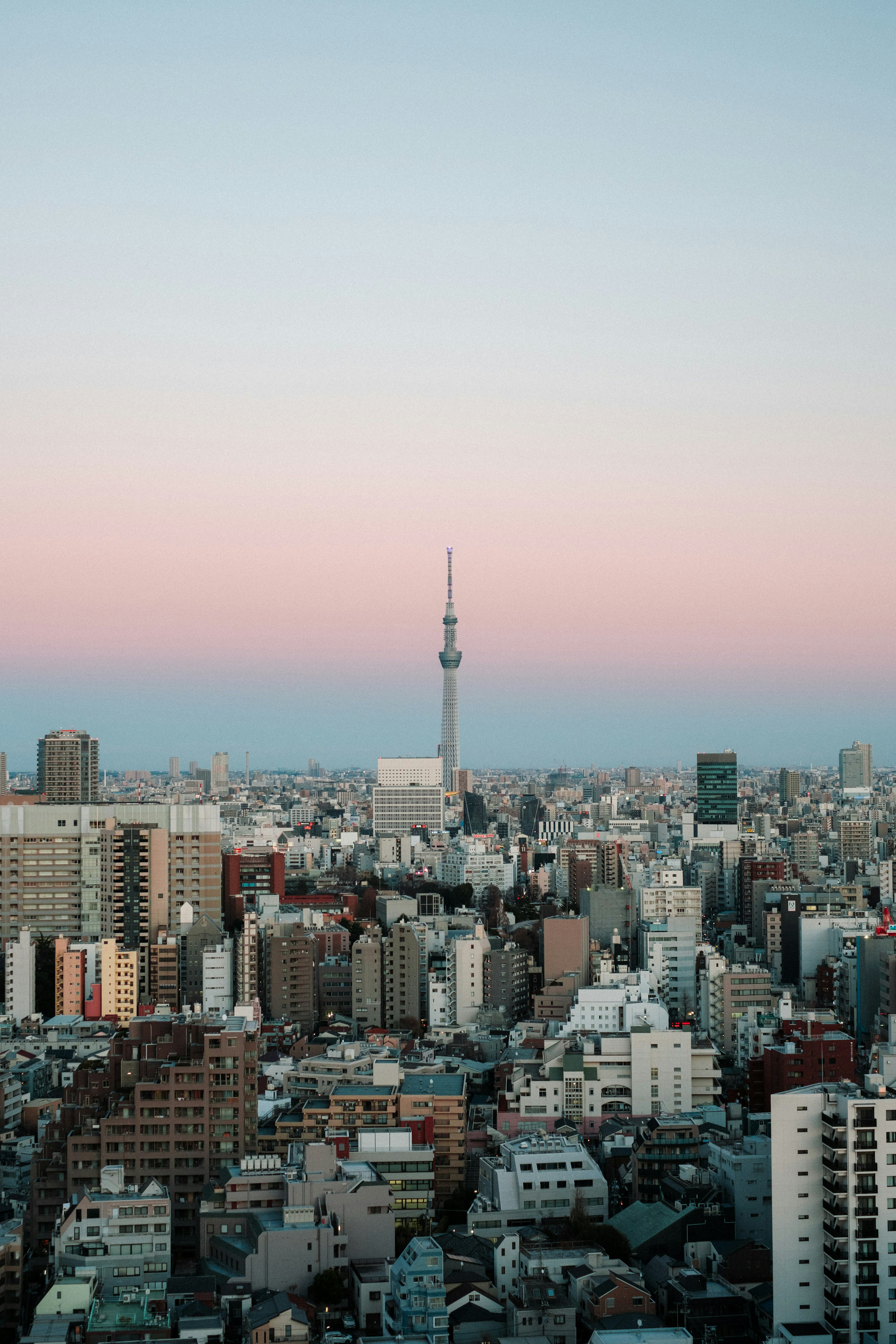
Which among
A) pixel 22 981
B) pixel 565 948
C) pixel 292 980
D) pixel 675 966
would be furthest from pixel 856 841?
pixel 22 981

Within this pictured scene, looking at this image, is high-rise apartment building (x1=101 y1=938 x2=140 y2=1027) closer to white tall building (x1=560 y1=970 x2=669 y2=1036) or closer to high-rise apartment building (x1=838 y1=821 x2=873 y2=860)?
white tall building (x1=560 y1=970 x2=669 y2=1036)

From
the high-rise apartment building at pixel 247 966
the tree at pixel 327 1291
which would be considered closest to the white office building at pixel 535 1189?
the tree at pixel 327 1291

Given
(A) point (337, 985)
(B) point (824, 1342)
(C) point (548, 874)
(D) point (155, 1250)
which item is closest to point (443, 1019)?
(A) point (337, 985)

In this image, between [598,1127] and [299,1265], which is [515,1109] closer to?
[598,1127]

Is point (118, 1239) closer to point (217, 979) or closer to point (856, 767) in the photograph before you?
point (217, 979)

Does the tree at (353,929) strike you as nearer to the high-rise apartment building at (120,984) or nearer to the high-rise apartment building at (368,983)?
the high-rise apartment building at (368,983)

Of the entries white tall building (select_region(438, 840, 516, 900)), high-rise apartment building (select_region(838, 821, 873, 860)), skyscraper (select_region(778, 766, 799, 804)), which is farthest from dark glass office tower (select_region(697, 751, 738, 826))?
skyscraper (select_region(778, 766, 799, 804))
